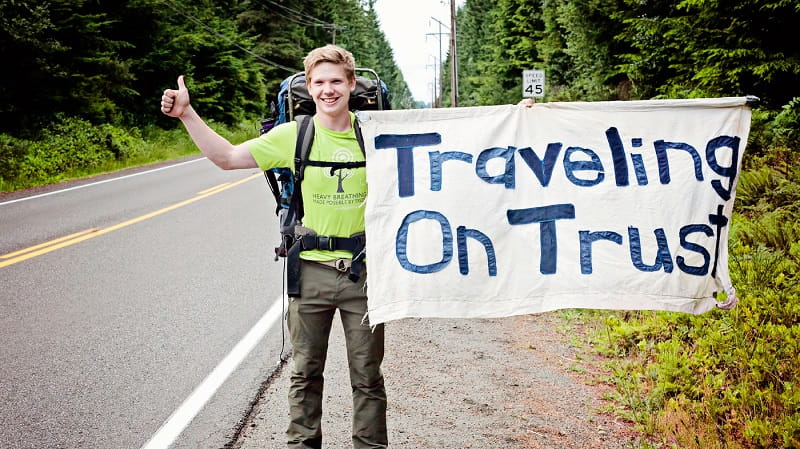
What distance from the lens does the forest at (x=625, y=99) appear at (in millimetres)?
4301

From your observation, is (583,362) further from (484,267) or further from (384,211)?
(384,211)

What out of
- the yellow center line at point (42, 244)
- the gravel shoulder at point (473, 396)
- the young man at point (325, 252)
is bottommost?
the gravel shoulder at point (473, 396)

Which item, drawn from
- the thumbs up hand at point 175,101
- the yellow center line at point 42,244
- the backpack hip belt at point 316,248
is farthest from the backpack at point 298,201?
the yellow center line at point 42,244

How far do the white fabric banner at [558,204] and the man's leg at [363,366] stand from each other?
23 centimetres

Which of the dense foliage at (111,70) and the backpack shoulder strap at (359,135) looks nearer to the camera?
the backpack shoulder strap at (359,135)

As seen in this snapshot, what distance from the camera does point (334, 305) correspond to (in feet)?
11.2

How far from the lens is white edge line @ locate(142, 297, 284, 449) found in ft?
12.9

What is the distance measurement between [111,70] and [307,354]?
22801 mm

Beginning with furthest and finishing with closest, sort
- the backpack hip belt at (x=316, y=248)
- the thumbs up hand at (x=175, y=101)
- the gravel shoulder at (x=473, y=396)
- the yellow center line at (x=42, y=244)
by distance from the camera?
the yellow center line at (x=42, y=244) < the gravel shoulder at (x=473, y=396) < the backpack hip belt at (x=316, y=248) < the thumbs up hand at (x=175, y=101)

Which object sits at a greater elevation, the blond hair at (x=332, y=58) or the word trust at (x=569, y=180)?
the blond hair at (x=332, y=58)

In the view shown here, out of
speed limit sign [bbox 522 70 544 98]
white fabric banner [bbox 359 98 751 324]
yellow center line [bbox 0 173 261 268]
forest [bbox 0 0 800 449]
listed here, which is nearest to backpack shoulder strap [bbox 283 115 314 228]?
white fabric banner [bbox 359 98 751 324]

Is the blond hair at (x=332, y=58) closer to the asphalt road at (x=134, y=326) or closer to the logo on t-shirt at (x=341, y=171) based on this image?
the logo on t-shirt at (x=341, y=171)

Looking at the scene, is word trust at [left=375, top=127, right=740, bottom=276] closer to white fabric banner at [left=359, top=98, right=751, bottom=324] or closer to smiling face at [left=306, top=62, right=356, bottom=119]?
white fabric banner at [left=359, top=98, right=751, bottom=324]

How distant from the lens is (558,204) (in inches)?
139
